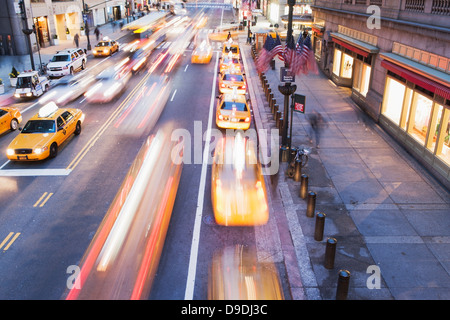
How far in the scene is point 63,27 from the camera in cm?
4906

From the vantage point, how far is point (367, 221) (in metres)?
10.5

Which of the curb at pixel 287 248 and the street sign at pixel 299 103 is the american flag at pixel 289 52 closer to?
the street sign at pixel 299 103

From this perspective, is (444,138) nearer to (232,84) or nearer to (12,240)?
(232,84)

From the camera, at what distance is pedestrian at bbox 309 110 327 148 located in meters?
16.9

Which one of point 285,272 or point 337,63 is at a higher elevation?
point 337,63

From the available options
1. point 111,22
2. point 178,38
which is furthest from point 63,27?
point 111,22

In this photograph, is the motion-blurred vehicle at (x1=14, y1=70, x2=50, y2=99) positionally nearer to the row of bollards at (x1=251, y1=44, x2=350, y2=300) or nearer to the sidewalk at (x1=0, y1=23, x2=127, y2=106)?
the sidewalk at (x1=0, y1=23, x2=127, y2=106)

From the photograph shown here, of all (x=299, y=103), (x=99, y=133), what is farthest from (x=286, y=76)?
(x=99, y=133)

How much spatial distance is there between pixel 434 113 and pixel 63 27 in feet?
157

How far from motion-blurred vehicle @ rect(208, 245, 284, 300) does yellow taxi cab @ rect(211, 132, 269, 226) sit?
1.43m

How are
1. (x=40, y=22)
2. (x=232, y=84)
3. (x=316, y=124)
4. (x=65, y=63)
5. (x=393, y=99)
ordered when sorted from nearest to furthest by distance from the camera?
(x=393, y=99)
(x=316, y=124)
(x=232, y=84)
(x=65, y=63)
(x=40, y=22)

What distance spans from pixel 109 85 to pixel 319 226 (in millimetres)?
21041
